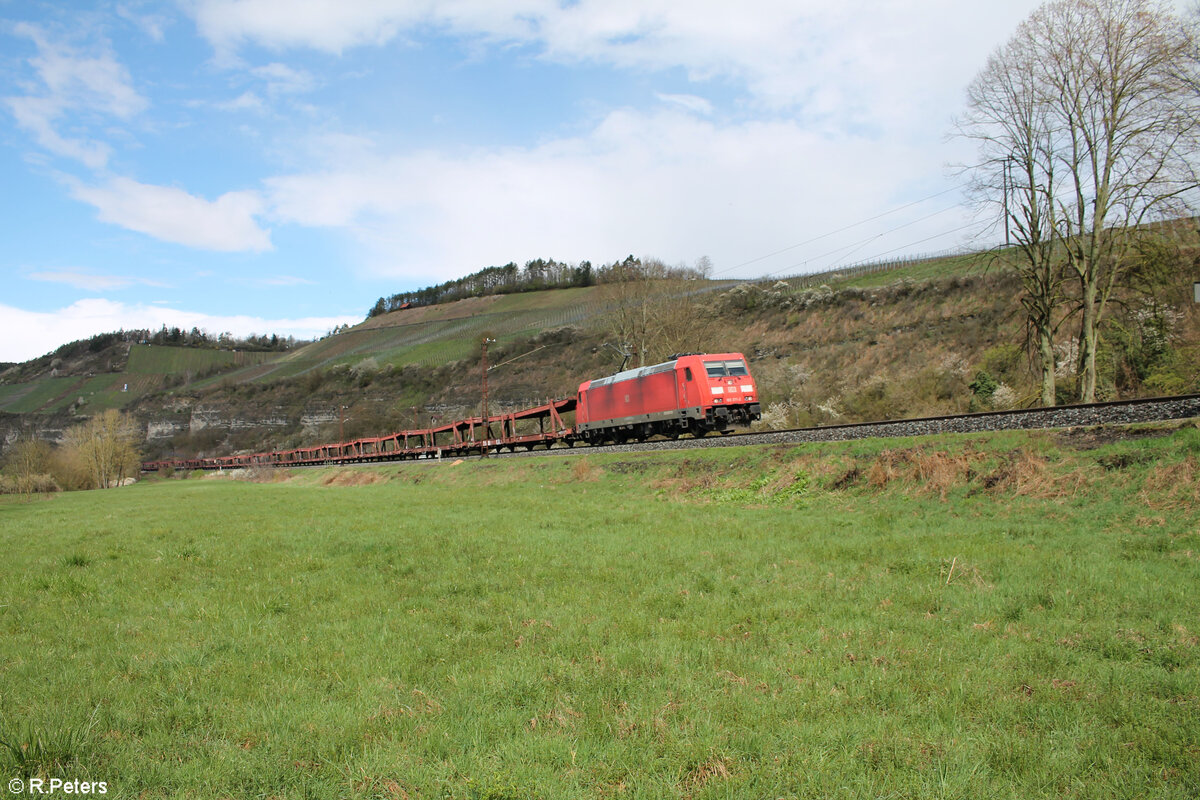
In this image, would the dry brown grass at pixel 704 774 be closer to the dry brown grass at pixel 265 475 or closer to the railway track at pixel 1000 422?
the railway track at pixel 1000 422

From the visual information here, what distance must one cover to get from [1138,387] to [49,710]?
1364 inches

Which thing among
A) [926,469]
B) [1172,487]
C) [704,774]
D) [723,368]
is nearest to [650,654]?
[704,774]

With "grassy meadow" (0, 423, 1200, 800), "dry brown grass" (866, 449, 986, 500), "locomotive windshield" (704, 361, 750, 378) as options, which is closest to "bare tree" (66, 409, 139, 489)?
"grassy meadow" (0, 423, 1200, 800)

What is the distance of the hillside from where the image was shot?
3297 centimetres

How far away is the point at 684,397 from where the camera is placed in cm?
2806

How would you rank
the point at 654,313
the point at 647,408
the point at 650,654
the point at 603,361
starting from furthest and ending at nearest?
the point at 603,361
the point at 654,313
the point at 647,408
the point at 650,654

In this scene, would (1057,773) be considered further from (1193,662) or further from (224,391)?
(224,391)

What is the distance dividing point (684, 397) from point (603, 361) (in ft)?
152

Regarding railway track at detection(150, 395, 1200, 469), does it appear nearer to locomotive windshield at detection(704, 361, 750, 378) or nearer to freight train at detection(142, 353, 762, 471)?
freight train at detection(142, 353, 762, 471)

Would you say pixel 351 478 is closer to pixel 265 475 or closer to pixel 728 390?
pixel 265 475

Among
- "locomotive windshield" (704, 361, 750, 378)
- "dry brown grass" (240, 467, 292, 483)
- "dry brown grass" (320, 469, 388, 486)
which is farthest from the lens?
"dry brown grass" (240, 467, 292, 483)

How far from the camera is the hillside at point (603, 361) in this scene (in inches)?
1298

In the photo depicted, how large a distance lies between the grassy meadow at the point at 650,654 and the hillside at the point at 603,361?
72.8ft

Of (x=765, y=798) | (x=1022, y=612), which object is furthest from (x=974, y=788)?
(x=1022, y=612)
